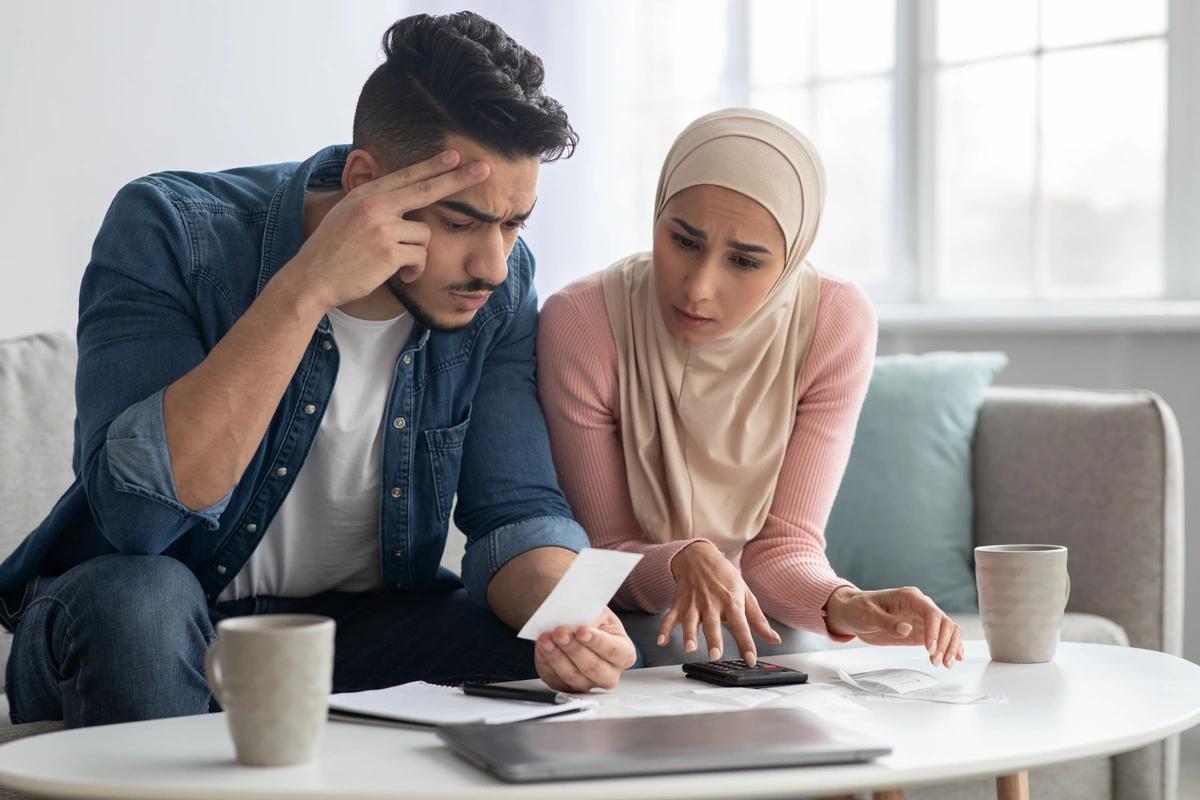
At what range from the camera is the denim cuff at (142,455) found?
4.44ft

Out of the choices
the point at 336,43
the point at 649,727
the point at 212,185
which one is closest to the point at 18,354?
the point at 212,185

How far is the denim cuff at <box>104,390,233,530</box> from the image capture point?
1.35 m

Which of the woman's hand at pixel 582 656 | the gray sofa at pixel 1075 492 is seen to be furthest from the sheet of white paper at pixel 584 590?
the gray sofa at pixel 1075 492

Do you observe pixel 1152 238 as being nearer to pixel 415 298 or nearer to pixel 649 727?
pixel 415 298

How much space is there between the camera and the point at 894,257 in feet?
11.2

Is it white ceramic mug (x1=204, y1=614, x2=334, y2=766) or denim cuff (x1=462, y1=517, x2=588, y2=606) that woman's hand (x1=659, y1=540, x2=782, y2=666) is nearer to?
denim cuff (x1=462, y1=517, x2=588, y2=606)

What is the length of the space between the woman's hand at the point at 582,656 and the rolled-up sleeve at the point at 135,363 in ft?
1.37

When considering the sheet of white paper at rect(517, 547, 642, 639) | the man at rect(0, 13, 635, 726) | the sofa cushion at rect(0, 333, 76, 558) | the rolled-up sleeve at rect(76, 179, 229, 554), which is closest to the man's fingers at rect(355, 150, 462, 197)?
the man at rect(0, 13, 635, 726)

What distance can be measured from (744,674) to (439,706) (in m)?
0.31

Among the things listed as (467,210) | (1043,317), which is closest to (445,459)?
(467,210)

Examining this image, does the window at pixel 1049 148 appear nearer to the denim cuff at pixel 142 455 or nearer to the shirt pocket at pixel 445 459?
the shirt pocket at pixel 445 459

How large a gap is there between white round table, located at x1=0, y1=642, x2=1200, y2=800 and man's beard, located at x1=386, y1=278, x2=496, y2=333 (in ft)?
1.69

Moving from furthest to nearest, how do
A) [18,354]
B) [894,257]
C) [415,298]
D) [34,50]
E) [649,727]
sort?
[894,257]
[34,50]
[18,354]
[415,298]
[649,727]

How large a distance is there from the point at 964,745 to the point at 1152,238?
229 cm
